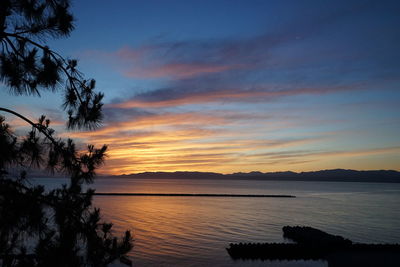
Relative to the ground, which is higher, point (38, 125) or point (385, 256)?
point (38, 125)

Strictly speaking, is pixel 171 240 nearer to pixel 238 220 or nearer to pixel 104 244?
pixel 238 220

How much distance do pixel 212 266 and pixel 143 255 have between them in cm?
641

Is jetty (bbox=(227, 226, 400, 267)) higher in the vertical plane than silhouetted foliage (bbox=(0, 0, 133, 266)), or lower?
lower

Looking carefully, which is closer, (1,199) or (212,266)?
(1,199)

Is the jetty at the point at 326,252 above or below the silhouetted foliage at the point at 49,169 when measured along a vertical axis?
below

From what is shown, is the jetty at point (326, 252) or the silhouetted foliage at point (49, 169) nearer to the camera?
the silhouetted foliage at point (49, 169)

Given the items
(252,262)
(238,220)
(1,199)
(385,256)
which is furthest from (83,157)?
(238,220)

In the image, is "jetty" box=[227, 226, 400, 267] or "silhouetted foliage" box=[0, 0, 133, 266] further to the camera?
"jetty" box=[227, 226, 400, 267]

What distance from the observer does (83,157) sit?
5035 millimetres

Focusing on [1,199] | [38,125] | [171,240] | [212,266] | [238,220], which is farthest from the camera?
[238,220]

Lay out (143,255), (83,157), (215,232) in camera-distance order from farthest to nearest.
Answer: (215,232), (143,255), (83,157)

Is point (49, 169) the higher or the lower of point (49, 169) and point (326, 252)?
the higher

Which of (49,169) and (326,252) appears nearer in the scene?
(49,169)

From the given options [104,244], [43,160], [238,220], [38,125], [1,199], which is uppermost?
[38,125]
